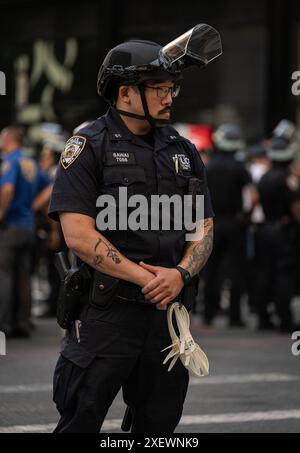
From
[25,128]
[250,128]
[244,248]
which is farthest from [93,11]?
[244,248]

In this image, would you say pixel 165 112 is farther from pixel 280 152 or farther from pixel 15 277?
pixel 280 152

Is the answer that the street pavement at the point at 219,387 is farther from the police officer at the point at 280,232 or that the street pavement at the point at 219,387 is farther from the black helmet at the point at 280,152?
the black helmet at the point at 280,152

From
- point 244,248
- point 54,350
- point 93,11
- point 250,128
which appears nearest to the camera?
point 54,350

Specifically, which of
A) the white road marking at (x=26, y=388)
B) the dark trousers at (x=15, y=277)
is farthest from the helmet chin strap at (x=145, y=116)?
the dark trousers at (x=15, y=277)

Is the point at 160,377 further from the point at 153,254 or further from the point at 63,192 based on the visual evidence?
the point at 63,192

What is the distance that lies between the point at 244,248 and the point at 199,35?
8.14 metres

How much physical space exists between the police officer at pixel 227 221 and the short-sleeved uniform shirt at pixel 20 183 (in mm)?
1998

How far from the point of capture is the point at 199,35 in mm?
5062

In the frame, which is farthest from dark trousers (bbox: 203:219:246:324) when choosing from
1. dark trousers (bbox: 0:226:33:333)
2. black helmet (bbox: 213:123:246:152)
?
dark trousers (bbox: 0:226:33:333)

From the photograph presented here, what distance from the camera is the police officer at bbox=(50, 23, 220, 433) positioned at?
492 centimetres

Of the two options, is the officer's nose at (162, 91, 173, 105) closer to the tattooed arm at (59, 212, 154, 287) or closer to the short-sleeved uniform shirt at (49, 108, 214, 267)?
the short-sleeved uniform shirt at (49, 108, 214, 267)

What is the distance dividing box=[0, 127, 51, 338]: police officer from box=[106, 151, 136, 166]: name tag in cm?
668

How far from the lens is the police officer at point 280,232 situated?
41.2 ft

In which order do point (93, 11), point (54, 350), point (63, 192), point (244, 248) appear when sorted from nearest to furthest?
point (63, 192) → point (54, 350) → point (244, 248) → point (93, 11)
